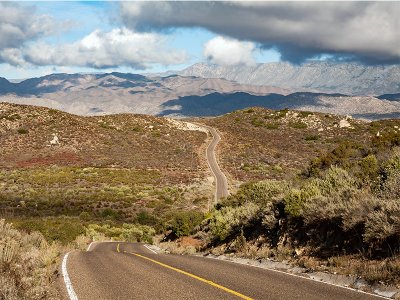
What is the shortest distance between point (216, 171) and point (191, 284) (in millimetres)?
52491

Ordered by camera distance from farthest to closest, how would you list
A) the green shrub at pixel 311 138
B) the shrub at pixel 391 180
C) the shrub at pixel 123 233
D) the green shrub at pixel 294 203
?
the green shrub at pixel 311 138
the shrub at pixel 123 233
the green shrub at pixel 294 203
the shrub at pixel 391 180

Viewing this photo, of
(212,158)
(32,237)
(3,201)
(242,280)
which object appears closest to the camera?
(242,280)

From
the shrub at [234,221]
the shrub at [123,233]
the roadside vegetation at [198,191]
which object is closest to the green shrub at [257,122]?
the roadside vegetation at [198,191]

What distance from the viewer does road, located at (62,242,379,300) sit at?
8352mm

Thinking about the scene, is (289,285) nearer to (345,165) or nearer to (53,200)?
(345,165)

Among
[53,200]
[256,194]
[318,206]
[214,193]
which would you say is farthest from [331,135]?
[318,206]

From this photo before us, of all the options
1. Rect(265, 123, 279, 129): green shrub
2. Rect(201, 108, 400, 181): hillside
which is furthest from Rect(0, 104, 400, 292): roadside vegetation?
Rect(265, 123, 279, 129): green shrub

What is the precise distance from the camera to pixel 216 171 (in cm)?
6191

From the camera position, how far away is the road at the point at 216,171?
49778 millimetres

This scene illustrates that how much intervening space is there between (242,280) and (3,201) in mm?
37863

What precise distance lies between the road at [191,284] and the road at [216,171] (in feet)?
108

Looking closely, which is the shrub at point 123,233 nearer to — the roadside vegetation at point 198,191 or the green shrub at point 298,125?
the roadside vegetation at point 198,191

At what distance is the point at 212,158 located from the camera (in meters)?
70.6

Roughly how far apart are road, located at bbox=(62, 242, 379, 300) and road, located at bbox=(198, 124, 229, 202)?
108 feet
